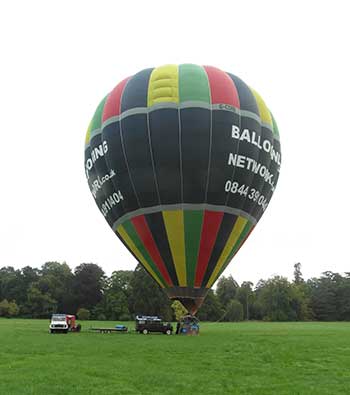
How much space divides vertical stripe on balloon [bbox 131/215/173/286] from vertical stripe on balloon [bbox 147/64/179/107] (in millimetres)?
4533

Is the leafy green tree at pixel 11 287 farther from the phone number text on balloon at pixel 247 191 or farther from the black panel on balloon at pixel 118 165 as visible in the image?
the phone number text on balloon at pixel 247 191

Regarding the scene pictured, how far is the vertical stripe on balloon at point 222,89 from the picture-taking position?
20.7m

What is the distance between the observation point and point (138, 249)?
21.6 metres

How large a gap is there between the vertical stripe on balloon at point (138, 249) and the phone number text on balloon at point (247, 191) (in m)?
4.09

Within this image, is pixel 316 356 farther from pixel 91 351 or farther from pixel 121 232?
pixel 121 232

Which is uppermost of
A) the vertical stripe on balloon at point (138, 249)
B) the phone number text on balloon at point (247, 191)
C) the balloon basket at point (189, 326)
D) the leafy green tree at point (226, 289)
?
the leafy green tree at point (226, 289)

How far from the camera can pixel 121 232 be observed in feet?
72.7

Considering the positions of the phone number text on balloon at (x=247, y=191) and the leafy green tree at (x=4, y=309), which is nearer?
the phone number text on balloon at (x=247, y=191)

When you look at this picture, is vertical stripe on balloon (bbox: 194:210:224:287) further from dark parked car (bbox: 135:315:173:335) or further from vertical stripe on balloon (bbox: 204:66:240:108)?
dark parked car (bbox: 135:315:173:335)

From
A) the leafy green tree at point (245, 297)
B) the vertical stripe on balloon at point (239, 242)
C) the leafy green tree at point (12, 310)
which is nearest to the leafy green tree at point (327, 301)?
the leafy green tree at point (245, 297)

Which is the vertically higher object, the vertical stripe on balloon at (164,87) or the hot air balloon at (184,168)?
the vertical stripe on balloon at (164,87)

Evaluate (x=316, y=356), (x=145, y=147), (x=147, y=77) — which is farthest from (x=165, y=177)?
(x=316, y=356)

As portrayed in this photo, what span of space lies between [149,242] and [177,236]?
3.92ft

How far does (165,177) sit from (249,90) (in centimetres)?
530
